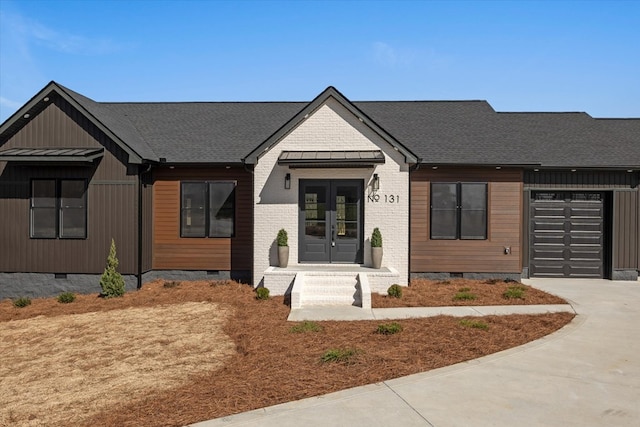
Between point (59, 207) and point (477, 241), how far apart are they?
14.5 metres

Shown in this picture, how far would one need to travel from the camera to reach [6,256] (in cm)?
1397

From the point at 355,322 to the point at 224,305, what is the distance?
13.2ft

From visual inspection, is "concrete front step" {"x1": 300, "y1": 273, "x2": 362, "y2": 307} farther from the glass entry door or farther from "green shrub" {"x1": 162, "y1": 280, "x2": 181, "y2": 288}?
"green shrub" {"x1": 162, "y1": 280, "x2": 181, "y2": 288}

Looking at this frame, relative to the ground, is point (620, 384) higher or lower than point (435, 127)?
lower

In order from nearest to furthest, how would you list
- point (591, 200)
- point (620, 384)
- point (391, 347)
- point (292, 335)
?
1. point (620, 384)
2. point (391, 347)
3. point (292, 335)
4. point (591, 200)

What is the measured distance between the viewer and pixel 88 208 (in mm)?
13883

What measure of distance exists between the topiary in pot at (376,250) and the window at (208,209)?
202 inches

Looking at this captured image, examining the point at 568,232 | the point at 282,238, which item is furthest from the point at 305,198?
the point at 568,232

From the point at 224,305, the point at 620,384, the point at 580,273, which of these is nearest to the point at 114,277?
the point at 224,305

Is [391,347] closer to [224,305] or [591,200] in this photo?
[224,305]

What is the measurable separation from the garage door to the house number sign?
575 cm

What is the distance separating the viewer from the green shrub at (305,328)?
8.59m

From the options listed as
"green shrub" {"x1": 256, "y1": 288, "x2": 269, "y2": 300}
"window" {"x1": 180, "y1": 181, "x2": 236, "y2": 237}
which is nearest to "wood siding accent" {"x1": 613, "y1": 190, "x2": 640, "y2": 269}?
"green shrub" {"x1": 256, "y1": 288, "x2": 269, "y2": 300}

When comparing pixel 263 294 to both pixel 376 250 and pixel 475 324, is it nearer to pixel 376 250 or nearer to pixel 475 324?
pixel 376 250
